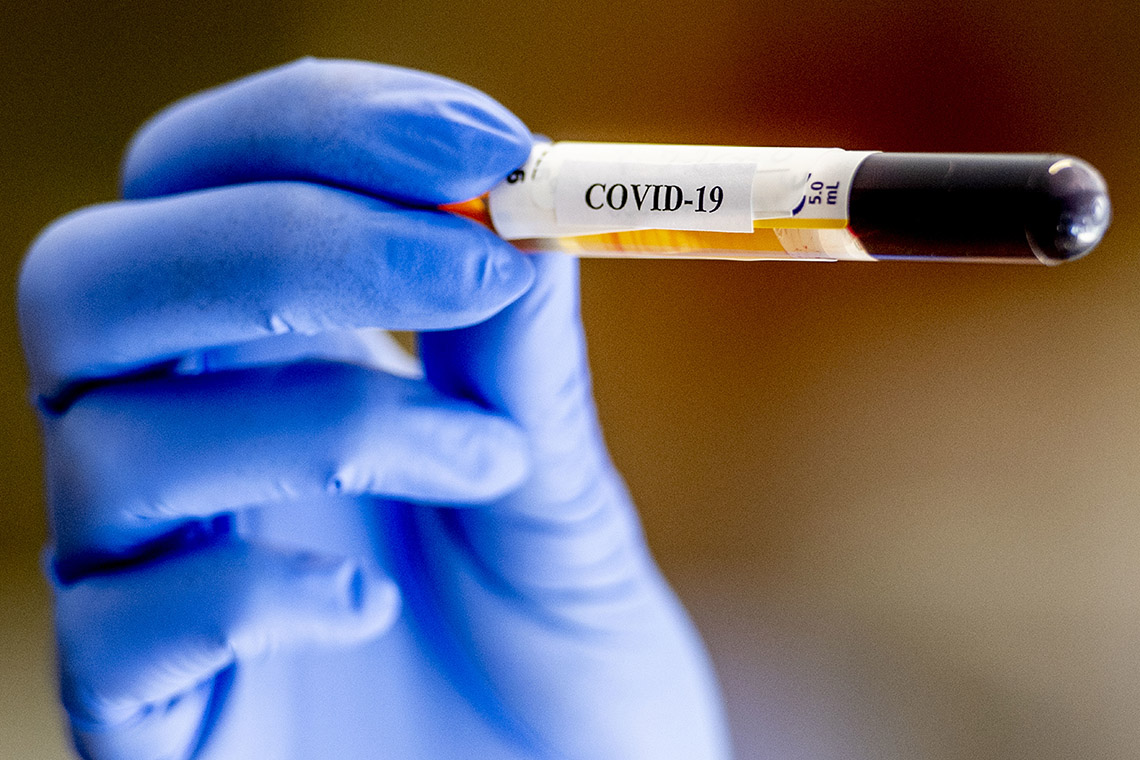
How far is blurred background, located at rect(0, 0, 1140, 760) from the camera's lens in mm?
1007

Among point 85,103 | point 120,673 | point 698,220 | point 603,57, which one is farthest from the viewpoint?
point 85,103

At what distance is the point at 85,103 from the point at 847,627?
5.15 ft

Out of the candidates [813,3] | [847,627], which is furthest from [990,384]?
[813,3]

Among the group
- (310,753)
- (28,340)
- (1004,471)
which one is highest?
(28,340)

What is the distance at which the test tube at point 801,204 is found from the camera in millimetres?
363

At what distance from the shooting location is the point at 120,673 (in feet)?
1.88

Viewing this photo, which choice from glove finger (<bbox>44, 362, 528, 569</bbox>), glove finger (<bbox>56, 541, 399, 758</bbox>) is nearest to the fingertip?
glove finger (<bbox>44, 362, 528, 569</bbox>)

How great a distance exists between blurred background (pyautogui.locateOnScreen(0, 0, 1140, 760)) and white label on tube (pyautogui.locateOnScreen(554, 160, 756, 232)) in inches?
30.0

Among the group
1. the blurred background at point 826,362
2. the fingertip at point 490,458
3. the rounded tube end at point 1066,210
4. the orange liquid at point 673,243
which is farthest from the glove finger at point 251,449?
the blurred background at point 826,362

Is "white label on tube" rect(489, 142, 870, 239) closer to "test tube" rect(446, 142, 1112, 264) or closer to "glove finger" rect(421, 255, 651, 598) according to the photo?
"test tube" rect(446, 142, 1112, 264)

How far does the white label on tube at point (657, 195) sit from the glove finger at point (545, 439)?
14cm

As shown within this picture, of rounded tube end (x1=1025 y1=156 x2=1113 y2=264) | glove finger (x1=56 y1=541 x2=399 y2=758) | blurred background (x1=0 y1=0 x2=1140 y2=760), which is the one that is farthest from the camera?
blurred background (x1=0 y1=0 x2=1140 y2=760)

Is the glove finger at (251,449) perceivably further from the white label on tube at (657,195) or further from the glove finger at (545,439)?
the white label on tube at (657,195)

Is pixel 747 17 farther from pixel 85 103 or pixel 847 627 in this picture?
pixel 85 103
